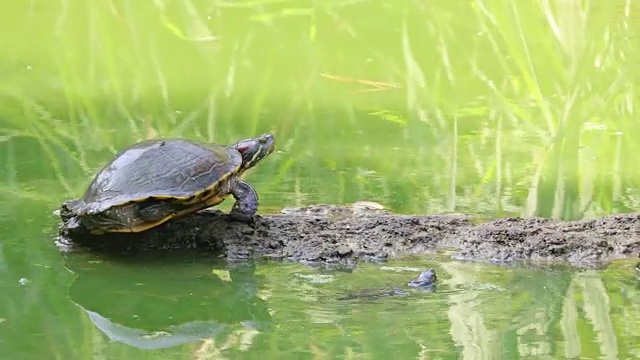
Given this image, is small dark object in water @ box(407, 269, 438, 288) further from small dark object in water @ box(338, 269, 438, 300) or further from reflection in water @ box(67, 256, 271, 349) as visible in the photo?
reflection in water @ box(67, 256, 271, 349)

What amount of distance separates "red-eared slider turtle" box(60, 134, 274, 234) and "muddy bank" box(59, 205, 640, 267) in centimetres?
7

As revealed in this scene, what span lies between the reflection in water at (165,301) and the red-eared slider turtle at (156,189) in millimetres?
129

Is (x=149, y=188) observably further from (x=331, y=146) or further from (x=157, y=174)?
(x=331, y=146)

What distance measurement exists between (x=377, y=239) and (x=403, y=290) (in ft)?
1.26

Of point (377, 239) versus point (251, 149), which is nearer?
point (377, 239)

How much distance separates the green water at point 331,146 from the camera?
2.37 m

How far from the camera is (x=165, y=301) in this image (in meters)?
2.55

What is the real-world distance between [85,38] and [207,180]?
2938 millimetres

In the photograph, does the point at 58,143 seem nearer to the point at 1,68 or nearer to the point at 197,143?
the point at 197,143

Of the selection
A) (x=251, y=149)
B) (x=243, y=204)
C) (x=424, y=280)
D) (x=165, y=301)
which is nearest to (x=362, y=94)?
(x=251, y=149)

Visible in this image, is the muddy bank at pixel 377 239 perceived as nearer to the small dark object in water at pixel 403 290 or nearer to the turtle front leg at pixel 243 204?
the turtle front leg at pixel 243 204

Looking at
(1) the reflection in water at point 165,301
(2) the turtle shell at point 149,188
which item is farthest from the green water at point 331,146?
(2) the turtle shell at point 149,188

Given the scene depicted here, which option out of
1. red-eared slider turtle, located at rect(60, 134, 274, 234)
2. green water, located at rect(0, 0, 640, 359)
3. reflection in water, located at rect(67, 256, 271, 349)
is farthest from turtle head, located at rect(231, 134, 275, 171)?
reflection in water, located at rect(67, 256, 271, 349)

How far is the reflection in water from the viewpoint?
2.37 m
